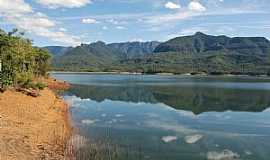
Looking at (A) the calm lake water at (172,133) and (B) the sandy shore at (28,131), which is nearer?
(B) the sandy shore at (28,131)

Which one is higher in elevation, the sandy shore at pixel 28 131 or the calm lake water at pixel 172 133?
the sandy shore at pixel 28 131

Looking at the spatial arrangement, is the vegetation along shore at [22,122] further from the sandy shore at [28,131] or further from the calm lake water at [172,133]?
the calm lake water at [172,133]

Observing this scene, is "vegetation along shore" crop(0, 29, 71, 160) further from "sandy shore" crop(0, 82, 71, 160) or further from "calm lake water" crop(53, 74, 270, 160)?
"calm lake water" crop(53, 74, 270, 160)

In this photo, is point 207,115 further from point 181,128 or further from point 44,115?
point 44,115

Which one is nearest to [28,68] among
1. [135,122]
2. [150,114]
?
[150,114]

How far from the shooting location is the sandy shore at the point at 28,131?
19.6 m

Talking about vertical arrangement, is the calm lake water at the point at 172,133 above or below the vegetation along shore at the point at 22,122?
below

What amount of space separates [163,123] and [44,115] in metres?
10.5

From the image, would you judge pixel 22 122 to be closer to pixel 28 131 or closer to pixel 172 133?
pixel 28 131

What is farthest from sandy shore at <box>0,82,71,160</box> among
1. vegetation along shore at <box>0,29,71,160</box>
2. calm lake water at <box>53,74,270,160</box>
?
calm lake water at <box>53,74,270,160</box>

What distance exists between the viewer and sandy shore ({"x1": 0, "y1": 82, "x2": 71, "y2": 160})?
1962 cm

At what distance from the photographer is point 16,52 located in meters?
43.5

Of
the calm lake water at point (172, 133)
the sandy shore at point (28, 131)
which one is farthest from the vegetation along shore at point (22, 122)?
the calm lake water at point (172, 133)

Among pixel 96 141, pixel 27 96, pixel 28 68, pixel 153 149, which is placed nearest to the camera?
pixel 153 149
